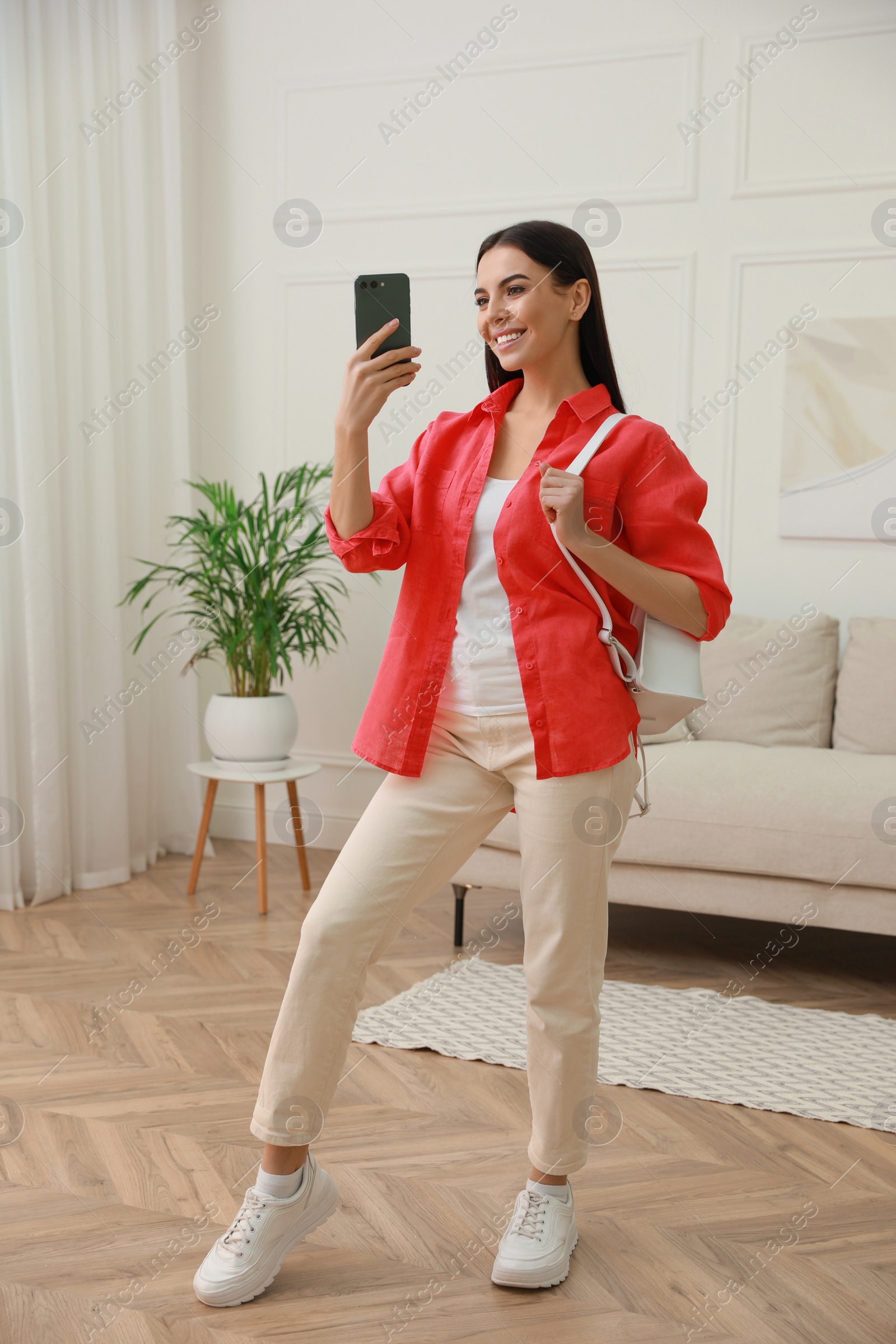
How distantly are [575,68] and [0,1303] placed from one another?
3.82 metres

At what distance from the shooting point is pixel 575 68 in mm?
3902

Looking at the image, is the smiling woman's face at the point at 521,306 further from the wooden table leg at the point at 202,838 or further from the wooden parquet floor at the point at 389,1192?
the wooden table leg at the point at 202,838

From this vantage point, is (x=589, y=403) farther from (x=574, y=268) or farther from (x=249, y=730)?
(x=249, y=730)

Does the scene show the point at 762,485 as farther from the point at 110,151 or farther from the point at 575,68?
the point at 110,151

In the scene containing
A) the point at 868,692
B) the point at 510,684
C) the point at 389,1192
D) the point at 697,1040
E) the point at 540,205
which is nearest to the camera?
the point at 510,684

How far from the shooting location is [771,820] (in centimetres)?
296

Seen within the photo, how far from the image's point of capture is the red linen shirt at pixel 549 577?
1.54m

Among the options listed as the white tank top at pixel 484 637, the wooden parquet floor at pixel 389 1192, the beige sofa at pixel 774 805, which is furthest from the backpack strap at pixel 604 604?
the beige sofa at pixel 774 805

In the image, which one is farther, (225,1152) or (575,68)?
(575,68)

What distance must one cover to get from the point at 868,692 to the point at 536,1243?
221 centimetres

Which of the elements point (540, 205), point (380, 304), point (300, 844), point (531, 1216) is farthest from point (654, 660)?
point (540, 205)

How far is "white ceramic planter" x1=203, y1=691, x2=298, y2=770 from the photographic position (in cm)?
368

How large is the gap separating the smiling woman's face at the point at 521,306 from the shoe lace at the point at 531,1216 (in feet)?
3.91

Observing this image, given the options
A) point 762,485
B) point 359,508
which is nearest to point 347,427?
point 359,508
